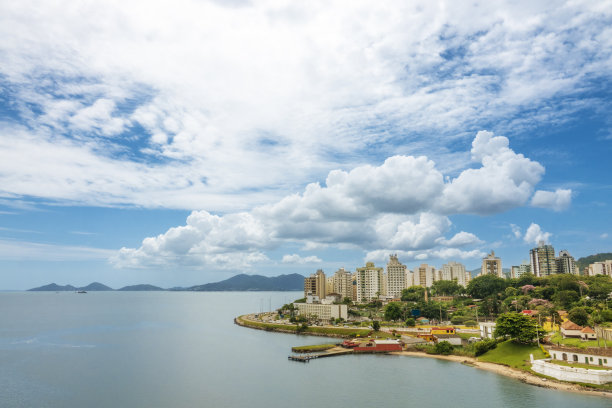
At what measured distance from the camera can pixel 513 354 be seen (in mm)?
50281

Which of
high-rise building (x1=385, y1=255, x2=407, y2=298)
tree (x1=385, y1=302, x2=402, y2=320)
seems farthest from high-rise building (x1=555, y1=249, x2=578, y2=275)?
tree (x1=385, y1=302, x2=402, y2=320)

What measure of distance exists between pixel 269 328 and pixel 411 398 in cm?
5621

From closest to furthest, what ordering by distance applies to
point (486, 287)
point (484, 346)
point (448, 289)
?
point (484, 346)
point (486, 287)
point (448, 289)

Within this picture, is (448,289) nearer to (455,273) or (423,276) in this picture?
(423,276)

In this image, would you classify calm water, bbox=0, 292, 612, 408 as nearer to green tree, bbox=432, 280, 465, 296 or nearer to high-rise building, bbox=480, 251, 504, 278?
green tree, bbox=432, 280, 465, 296

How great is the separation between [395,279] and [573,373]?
355ft

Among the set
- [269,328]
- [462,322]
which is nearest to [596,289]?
[462,322]

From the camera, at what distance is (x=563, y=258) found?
155 m

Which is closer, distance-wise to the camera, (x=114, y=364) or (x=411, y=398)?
(x=411, y=398)

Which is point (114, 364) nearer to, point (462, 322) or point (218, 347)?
point (218, 347)

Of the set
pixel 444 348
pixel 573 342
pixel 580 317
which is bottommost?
pixel 444 348

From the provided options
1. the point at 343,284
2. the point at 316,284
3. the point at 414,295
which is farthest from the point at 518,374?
the point at 343,284

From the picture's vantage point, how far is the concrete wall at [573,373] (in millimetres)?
37719

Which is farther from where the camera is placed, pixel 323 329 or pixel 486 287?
pixel 486 287
